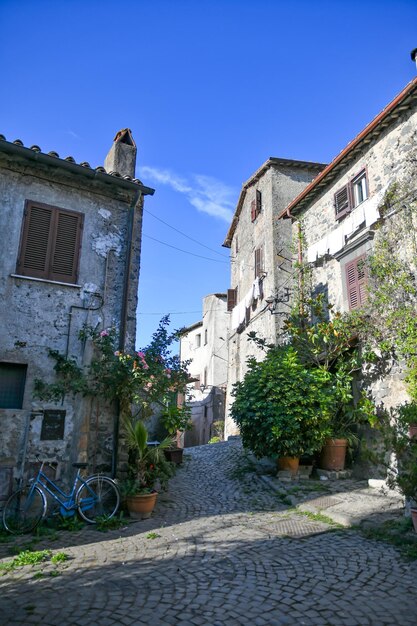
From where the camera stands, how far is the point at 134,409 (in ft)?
28.7

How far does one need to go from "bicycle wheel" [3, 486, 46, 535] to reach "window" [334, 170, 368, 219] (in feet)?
32.7

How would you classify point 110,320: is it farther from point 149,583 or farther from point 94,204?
point 149,583

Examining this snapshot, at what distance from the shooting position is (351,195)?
11406mm

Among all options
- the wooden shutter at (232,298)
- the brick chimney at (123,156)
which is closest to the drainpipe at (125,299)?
the brick chimney at (123,156)

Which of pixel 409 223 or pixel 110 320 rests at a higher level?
pixel 409 223

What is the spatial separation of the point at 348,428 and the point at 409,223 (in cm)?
493

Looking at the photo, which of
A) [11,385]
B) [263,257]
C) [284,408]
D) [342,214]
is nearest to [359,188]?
[342,214]

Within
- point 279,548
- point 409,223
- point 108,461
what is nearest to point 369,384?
point 409,223

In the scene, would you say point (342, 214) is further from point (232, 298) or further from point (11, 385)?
point (11, 385)

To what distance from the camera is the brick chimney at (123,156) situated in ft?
29.4

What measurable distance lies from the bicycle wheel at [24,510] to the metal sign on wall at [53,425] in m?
0.81

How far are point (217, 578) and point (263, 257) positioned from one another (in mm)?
12439

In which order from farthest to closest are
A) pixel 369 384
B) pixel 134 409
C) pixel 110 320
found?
1. pixel 369 384
2. pixel 134 409
3. pixel 110 320

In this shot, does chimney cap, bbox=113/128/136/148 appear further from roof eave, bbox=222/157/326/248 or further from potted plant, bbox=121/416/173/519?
roof eave, bbox=222/157/326/248
